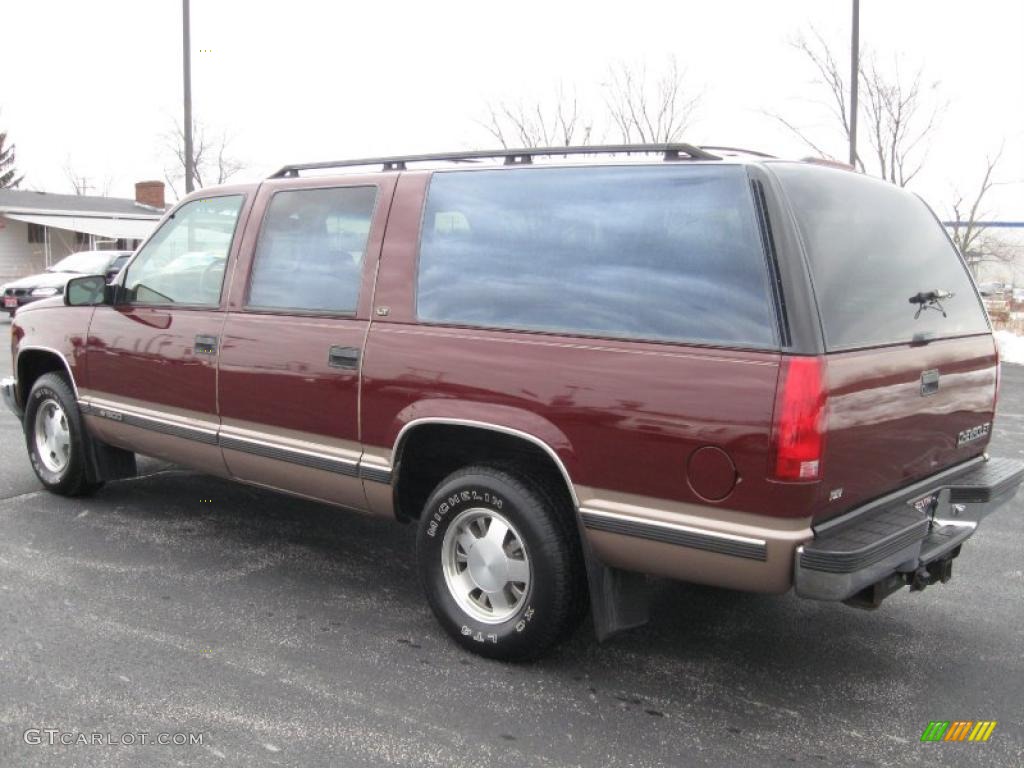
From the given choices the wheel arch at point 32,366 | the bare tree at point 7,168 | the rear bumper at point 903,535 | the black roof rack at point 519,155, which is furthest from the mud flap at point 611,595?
the bare tree at point 7,168

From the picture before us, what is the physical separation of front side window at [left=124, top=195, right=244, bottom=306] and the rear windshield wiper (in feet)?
10.4

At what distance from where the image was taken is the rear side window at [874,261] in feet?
10.6

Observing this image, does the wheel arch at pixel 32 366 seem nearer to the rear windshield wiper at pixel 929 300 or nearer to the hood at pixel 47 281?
the rear windshield wiper at pixel 929 300

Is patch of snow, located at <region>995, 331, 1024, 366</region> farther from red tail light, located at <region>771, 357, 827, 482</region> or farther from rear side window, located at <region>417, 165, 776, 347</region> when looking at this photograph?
red tail light, located at <region>771, 357, 827, 482</region>

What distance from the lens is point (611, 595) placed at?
3.53 meters

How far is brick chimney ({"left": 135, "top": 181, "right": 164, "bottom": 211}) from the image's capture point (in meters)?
44.1

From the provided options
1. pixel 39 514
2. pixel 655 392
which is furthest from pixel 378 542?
pixel 655 392

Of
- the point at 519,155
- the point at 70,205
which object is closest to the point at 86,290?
the point at 519,155

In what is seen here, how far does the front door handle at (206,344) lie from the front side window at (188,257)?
0.18 metres

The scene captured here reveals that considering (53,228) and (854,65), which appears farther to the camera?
(53,228)

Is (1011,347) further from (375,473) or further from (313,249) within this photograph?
(375,473)

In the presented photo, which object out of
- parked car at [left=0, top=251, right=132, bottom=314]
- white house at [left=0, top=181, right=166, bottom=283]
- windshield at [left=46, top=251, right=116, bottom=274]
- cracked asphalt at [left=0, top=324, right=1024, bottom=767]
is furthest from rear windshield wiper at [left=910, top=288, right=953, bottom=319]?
white house at [left=0, top=181, right=166, bottom=283]

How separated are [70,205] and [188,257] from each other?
38.2 meters

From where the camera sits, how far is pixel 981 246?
24969 millimetres
